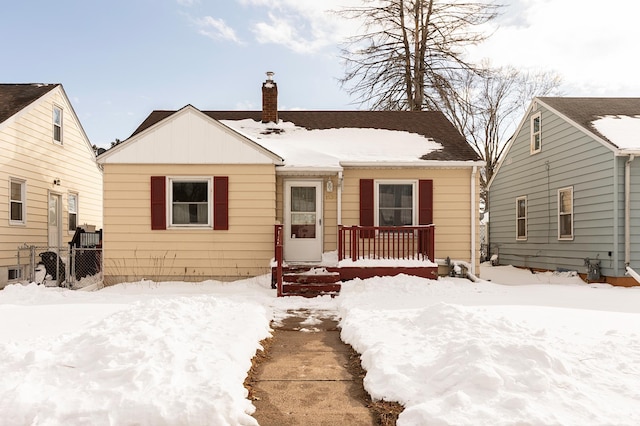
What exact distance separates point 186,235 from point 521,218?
11.1 m

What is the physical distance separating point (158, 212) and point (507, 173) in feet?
40.1

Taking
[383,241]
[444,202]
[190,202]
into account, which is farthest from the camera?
[444,202]

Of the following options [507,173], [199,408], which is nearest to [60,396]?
[199,408]

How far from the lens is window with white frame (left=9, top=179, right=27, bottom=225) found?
11570 mm

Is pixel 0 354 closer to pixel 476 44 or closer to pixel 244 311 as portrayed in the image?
pixel 244 311

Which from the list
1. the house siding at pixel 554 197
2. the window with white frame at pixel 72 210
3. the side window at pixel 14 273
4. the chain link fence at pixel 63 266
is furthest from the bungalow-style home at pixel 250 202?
the window with white frame at pixel 72 210

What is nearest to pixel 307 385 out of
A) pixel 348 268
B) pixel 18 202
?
pixel 348 268

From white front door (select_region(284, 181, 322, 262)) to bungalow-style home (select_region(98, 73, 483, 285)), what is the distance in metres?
0.03

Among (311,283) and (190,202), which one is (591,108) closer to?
(311,283)

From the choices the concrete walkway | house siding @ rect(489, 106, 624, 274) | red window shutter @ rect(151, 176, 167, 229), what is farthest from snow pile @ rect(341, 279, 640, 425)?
red window shutter @ rect(151, 176, 167, 229)

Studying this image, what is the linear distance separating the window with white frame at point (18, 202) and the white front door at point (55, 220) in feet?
4.58

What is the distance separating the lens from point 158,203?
34.5 feet

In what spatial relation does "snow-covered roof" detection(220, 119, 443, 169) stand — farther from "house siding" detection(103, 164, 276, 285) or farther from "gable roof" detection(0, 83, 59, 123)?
"gable roof" detection(0, 83, 59, 123)

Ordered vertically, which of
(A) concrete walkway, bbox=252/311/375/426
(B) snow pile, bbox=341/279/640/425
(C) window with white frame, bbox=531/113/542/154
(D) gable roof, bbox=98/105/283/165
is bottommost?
(A) concrete walkway, bbox=252/311/375/426
